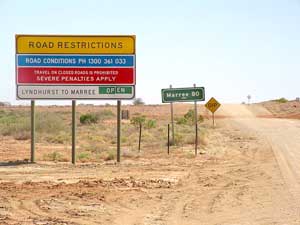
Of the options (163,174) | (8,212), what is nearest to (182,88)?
(163,174)

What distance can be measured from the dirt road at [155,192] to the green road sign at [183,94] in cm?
254

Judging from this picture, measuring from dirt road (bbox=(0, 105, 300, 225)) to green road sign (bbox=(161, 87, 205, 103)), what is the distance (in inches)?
100

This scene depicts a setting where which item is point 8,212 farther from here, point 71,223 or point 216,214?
point 216,214

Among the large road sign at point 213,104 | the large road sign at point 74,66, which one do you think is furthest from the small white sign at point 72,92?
the large road sign at point 213,104

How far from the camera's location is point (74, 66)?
20.6 meters

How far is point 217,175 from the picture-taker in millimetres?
16859

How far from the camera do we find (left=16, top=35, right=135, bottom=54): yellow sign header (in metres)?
20.3

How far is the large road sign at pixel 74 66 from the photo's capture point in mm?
20391

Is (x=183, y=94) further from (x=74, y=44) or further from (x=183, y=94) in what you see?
(x=74, y=44)

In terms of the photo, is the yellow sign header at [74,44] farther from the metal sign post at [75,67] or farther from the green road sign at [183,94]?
the green road sign at [183,94]

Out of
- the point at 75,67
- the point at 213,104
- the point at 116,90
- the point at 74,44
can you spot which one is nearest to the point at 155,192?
the point at 116,90

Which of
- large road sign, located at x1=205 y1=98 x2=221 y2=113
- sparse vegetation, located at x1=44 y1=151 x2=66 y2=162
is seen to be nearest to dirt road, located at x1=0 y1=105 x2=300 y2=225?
sparse vegetation, located at x1=44 y1=151 x2=66 y2=162

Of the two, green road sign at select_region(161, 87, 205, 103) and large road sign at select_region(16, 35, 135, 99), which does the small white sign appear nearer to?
large road sign at select_region(16, 35, 135, 99)

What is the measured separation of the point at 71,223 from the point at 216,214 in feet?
8.88
